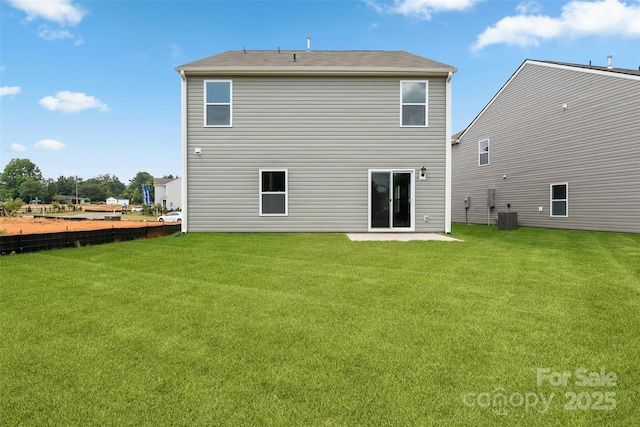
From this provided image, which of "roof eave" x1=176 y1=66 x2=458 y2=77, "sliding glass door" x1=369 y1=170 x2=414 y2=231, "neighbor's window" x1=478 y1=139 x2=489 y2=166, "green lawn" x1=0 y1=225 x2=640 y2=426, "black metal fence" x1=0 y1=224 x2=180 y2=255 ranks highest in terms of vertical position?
"roof eave" x1=176 y1=66 x2=458 y2=77

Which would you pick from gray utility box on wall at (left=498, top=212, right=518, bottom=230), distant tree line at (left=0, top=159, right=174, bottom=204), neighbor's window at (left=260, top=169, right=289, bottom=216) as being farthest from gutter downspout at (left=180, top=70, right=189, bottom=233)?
distant tree line at (left=0, top=159, right=174, bottom=204)

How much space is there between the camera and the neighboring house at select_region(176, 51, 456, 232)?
10.2 m

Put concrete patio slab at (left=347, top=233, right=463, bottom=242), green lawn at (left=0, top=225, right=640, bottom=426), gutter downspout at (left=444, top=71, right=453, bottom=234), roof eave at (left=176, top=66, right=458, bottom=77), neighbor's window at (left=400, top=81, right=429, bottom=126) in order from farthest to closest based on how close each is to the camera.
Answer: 1. neighbor's window at (left=400, top=81, right=429, bottom=126)
2. gutter downspout at (left=444, top=71, right=453, bottom=234)
3. roof eave at (left=176, top=66, right=458, bottom=77)
4. concrete patio slab at (left=347, top=233, right=463, bottom=242)
5. green lawn at (left=0, top=225, right=640, bottom=426)

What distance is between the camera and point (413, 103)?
10258 mm

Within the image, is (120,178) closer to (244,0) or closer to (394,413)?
(244,0)

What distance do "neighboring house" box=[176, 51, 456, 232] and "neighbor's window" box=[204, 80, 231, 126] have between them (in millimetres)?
31

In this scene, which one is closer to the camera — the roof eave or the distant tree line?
the roof eave

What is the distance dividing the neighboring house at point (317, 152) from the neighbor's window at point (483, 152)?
7343 millimetres

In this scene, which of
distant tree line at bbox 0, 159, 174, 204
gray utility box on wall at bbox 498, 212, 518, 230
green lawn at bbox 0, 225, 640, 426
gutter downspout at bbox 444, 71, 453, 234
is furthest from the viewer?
distant tree line at bbox 0, 159, 174, 204

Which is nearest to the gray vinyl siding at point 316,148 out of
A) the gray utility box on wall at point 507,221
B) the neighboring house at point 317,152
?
the neighboring house at point 317,152

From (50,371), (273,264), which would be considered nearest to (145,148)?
(273,264)

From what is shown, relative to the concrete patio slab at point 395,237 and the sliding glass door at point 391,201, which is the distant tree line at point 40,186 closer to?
the sliding glass door at point 391,201

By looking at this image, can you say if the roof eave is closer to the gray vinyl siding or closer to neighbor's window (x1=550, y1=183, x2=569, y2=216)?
the gray vinyl siding

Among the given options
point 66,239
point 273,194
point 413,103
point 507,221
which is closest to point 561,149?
point 507,221
